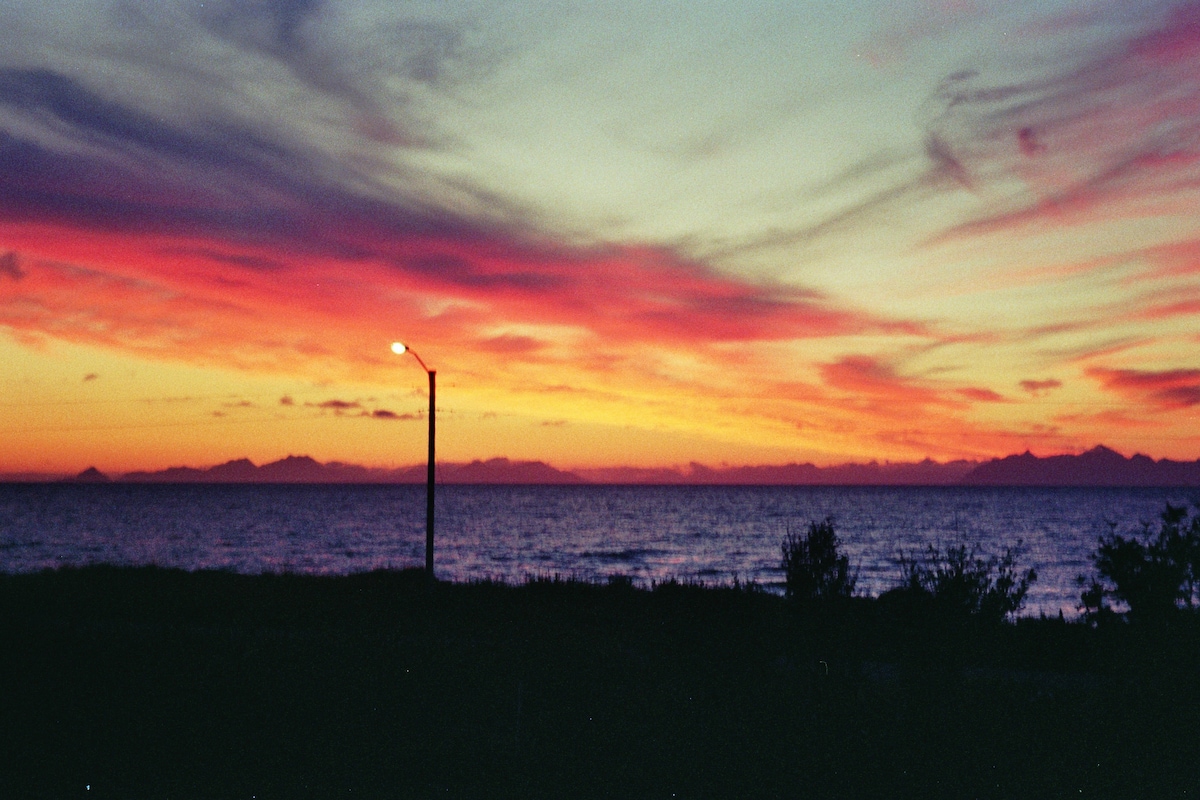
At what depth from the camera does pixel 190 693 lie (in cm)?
1300

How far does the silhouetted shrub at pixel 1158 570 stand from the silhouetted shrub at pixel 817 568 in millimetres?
4933

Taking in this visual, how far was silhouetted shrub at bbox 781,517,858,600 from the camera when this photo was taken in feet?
57.2

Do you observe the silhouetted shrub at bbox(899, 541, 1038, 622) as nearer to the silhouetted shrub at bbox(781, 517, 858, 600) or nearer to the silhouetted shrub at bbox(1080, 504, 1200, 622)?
the silhouetted shrub at bbox(1080, 504, 1200, 622)

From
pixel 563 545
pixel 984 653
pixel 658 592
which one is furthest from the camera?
pixel 563 545

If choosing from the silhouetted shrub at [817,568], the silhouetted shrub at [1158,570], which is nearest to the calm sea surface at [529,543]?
the silhouetted shrub at [817,568]

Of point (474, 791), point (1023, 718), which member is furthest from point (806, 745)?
point (474, 791)

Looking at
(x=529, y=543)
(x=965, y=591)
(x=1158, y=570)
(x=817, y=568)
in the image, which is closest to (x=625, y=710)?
(x=965, y=591)

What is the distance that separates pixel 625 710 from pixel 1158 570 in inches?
344

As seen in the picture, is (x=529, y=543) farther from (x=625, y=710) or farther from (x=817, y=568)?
(x=625, y=710)

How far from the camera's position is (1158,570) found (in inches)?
504

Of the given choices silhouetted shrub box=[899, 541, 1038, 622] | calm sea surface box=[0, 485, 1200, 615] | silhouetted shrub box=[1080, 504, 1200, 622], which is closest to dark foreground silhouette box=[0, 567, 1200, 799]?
silhouetted shrub box=[899, 541, 1038, 622]

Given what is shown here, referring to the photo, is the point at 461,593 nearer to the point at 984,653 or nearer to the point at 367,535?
the point at 984,653

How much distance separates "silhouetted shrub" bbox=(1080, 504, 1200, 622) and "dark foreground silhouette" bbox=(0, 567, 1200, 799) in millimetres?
584

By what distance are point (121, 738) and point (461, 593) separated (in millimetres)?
15461
